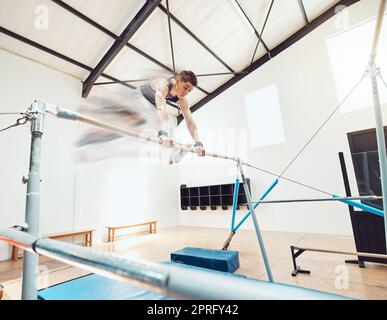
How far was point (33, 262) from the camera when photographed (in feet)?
3.37

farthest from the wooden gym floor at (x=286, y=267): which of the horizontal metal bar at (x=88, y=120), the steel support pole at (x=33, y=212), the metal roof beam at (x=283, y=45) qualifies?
the metal roof beam at (x=283, y=45)

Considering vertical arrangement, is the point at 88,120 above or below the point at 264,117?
below

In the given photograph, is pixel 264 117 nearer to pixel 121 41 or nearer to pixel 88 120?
pixel 121 41

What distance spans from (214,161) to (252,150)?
1.26 metres

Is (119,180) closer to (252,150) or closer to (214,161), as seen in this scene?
(214,161)

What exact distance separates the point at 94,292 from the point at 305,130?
15.7ft

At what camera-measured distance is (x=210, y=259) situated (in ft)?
7.70

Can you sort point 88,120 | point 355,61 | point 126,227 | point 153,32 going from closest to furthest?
point 88,120, point 355,61, point 153,32, point 126,227

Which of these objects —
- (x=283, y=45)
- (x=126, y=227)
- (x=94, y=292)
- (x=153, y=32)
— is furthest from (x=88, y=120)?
(x=283, y=45)

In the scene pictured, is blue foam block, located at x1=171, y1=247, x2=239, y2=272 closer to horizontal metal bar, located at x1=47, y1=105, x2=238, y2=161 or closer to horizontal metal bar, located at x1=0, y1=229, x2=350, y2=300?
horizontal metal bar, located at x1=47, y1=105, x2=238, y2=161

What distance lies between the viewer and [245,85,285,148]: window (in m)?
5.04

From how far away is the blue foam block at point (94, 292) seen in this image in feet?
4.90
